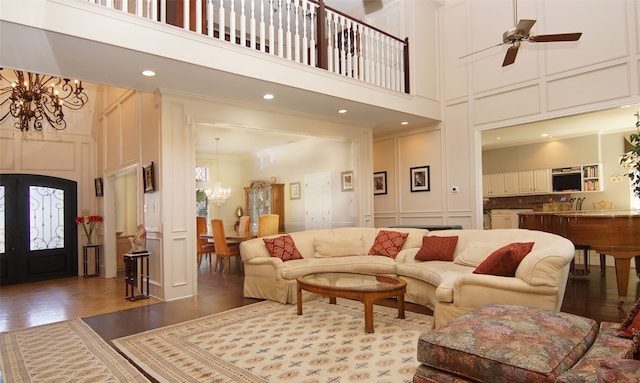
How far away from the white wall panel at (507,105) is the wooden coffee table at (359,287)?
12.6ft

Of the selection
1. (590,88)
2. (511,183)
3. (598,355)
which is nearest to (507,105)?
(590,88)

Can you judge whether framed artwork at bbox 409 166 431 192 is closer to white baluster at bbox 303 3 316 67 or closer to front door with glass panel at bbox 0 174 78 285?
white baluster at bbox 303 3 316 67

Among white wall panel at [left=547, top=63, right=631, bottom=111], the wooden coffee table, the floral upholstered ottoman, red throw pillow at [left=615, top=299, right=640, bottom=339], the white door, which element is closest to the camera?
the floral upholstered ottoman

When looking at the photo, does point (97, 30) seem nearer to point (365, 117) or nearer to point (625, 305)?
point (365, 117)

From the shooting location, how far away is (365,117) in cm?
687

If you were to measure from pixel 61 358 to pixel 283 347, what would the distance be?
181 cm

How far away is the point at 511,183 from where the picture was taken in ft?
34.5

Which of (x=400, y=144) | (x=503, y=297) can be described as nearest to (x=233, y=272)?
(x=400, y=144)

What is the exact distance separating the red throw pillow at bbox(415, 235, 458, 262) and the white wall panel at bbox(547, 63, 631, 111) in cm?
276

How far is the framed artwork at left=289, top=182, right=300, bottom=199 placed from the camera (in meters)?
10.0

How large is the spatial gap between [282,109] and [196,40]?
224cm

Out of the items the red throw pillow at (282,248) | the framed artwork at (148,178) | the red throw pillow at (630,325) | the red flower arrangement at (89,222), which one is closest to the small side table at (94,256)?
the red flower arrangement at (89,222)

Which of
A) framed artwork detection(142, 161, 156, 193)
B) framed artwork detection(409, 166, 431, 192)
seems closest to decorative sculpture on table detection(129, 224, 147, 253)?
framed artwork detection(142, 161, 156, 193)

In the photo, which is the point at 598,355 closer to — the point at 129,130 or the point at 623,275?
the point at 623,275
